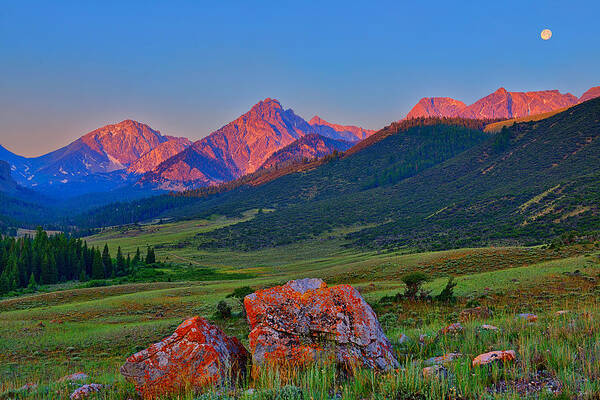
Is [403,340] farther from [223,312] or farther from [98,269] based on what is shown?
[98,269]

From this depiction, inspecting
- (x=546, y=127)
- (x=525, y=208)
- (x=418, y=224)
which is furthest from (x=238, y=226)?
(x=546, y=127)

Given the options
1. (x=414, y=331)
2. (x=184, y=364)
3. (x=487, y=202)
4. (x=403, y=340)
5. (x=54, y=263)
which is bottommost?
(x=54, y=263)

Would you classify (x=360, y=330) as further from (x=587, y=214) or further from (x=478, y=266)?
(x=587, y=214)

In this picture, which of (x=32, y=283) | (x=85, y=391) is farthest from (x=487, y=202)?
(x=32, y=283)

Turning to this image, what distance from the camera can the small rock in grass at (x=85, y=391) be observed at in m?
6.74

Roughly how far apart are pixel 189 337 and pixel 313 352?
2732 mm

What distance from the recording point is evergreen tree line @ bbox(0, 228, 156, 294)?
66.4 meters

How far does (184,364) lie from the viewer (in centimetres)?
707

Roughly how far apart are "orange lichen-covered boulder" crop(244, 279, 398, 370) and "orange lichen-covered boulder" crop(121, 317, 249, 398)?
0.71 meters

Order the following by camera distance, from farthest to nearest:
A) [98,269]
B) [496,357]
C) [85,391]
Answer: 1. [98,269]
2. [85,391]
3. [496,357]

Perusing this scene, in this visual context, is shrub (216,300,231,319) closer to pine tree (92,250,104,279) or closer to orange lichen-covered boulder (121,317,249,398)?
orange lichen-covered boulder (121,317,249,398)

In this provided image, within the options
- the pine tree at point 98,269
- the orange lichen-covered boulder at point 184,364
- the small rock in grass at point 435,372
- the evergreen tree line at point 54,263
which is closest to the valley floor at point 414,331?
the small rock in grass at point 435,372

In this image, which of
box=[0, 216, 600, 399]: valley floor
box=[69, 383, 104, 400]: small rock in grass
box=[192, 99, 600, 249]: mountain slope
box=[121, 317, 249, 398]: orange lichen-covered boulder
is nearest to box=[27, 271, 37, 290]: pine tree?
box=[0, 216, 600, 399]: valley floor

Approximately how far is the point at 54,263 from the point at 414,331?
78.8 metres
